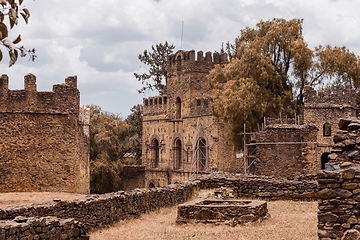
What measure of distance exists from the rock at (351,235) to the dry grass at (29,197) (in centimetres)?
1084

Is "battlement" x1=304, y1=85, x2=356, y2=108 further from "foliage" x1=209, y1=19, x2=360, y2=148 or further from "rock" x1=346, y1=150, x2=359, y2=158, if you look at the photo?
"rock" x1=346, y1=150, x2=359, y2=158

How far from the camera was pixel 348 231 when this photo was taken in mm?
7523

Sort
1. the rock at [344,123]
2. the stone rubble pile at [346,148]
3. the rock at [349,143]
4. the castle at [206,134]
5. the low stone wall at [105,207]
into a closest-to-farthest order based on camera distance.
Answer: the stone rubble pile at [346,148] < the rock at [349,143] < the rock at [344,123] < the low stone wall at [105,207] < the castle at [206,134]

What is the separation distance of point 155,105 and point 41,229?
37456 millimetres

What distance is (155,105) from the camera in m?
45.2

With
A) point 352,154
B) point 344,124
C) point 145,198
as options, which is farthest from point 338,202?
point 145,198

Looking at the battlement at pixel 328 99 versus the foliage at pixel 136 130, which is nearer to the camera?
the battlement at pixel 328 99

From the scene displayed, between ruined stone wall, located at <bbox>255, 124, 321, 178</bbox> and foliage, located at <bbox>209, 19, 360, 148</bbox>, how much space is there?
698cm

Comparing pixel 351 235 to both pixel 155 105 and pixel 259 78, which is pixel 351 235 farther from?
pixel 155 105

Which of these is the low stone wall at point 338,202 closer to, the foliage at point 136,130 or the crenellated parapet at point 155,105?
the crenellated parapet at point 155,105

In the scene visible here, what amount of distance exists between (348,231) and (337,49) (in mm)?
26850

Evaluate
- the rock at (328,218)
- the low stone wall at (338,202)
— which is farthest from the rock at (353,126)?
the rock at (328,218)

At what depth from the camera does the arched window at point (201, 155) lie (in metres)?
36.8

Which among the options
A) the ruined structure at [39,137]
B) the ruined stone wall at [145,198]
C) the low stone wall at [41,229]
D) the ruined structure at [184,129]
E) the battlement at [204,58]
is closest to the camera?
the low stone wall at [41,229]
